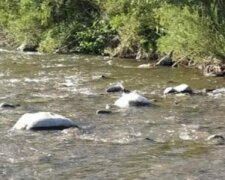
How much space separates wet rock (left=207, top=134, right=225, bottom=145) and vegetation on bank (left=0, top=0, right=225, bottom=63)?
10.6m

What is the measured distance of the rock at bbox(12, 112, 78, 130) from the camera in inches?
525

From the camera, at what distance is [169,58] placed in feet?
87.0

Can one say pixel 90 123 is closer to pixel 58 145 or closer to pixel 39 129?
pixel 39 129

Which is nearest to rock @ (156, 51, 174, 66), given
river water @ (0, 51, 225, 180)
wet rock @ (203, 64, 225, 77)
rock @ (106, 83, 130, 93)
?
wet rock @ (203, 64, 225, 77)

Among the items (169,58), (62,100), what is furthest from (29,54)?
(62,100)

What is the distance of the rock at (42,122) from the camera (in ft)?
43.8

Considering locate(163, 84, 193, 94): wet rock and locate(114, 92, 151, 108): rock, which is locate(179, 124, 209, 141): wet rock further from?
locate(163, 84, 193, 94): wet rock

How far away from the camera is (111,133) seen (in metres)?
13.1

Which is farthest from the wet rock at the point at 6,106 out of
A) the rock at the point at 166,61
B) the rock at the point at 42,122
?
the rock at the point at 166,61

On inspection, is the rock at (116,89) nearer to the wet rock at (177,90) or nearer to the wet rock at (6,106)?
the wet rock at (177,90)

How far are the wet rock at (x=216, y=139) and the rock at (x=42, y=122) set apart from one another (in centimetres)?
289

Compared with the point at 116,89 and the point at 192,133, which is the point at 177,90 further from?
the point at 192,133

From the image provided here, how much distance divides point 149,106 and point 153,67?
30.0 ft

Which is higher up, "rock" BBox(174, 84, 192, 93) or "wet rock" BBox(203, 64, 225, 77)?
"wet rock" BBox(203, 64, 225, 77)
